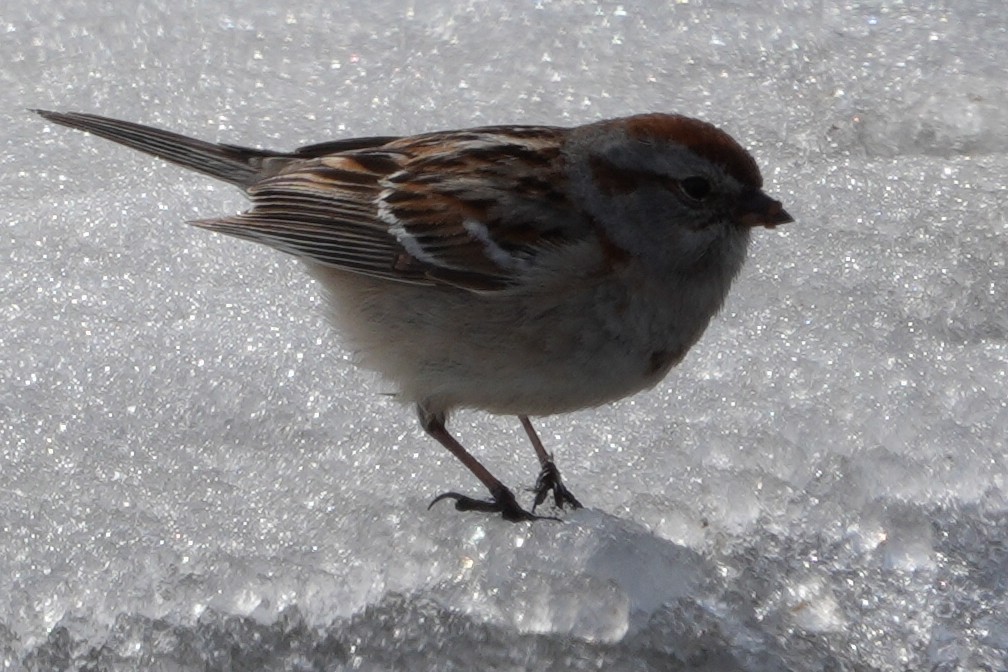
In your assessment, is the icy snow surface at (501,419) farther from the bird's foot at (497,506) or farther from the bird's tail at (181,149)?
the bird's tail at (181,149)

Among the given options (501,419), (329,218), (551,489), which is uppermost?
(329,218)

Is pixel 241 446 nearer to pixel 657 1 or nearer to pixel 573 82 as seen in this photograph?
pixel 573 82

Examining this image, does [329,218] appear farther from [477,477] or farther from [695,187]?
[695,187]

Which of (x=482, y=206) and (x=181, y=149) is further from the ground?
(x=482, y=206)

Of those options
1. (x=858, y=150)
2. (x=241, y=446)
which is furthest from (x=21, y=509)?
(x=858, y=150)

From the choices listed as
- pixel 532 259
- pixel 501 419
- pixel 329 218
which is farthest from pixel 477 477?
pixel 329 218

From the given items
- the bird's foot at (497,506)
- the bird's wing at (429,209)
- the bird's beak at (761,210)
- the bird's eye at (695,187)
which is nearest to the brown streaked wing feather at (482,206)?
the bird's wing at (429,209)

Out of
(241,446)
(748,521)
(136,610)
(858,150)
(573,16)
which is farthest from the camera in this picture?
(573,16)
